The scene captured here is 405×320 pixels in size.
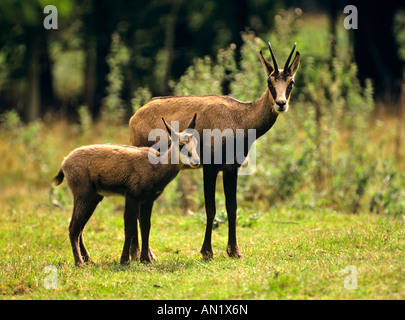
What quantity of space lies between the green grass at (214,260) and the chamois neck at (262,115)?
72.3 inches

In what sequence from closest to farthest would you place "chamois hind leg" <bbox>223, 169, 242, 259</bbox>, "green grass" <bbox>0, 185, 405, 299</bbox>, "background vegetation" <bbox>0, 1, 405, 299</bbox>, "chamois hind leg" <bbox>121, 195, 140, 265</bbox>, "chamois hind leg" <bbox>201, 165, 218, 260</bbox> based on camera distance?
"green grass" <bbox>0, 185, 405, 299</bbox>, "background vegetation" <bbox>0, 1, 405, 299</bbox>, "chamois hind leg" <bbox>121, 195, 140, 265</bbox>, "chamois hind leg" <bbox>201, 165, 218, 260</bbox>, "chamois hind leg" <bbox>223, 169, 242, 259</bbox>

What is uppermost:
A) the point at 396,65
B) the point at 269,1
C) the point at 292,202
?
the point at 269,1

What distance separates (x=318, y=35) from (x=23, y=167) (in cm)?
1678

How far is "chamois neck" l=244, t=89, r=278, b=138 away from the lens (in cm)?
940

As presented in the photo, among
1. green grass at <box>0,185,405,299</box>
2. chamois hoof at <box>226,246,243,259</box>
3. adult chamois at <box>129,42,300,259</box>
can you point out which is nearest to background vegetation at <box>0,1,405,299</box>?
green grass at <box>0,185,405,299</box>

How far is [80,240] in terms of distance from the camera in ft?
30.9

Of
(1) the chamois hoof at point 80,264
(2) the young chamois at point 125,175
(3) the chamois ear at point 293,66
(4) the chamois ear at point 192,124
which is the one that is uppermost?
(3) the chamois ear at point 293,66

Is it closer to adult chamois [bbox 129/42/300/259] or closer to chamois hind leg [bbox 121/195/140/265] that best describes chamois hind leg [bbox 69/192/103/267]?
chamois hind leg [bbox 121/195/140/265]

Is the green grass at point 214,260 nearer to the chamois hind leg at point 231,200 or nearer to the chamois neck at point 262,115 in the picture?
the chamois hind leg at point 231,200

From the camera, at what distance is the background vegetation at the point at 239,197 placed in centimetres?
779

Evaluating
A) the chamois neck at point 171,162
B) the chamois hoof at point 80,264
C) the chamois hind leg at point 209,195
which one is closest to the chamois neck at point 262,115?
the chamois hind leg at point 209,195

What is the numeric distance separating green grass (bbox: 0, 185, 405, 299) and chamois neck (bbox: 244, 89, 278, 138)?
1.84m
